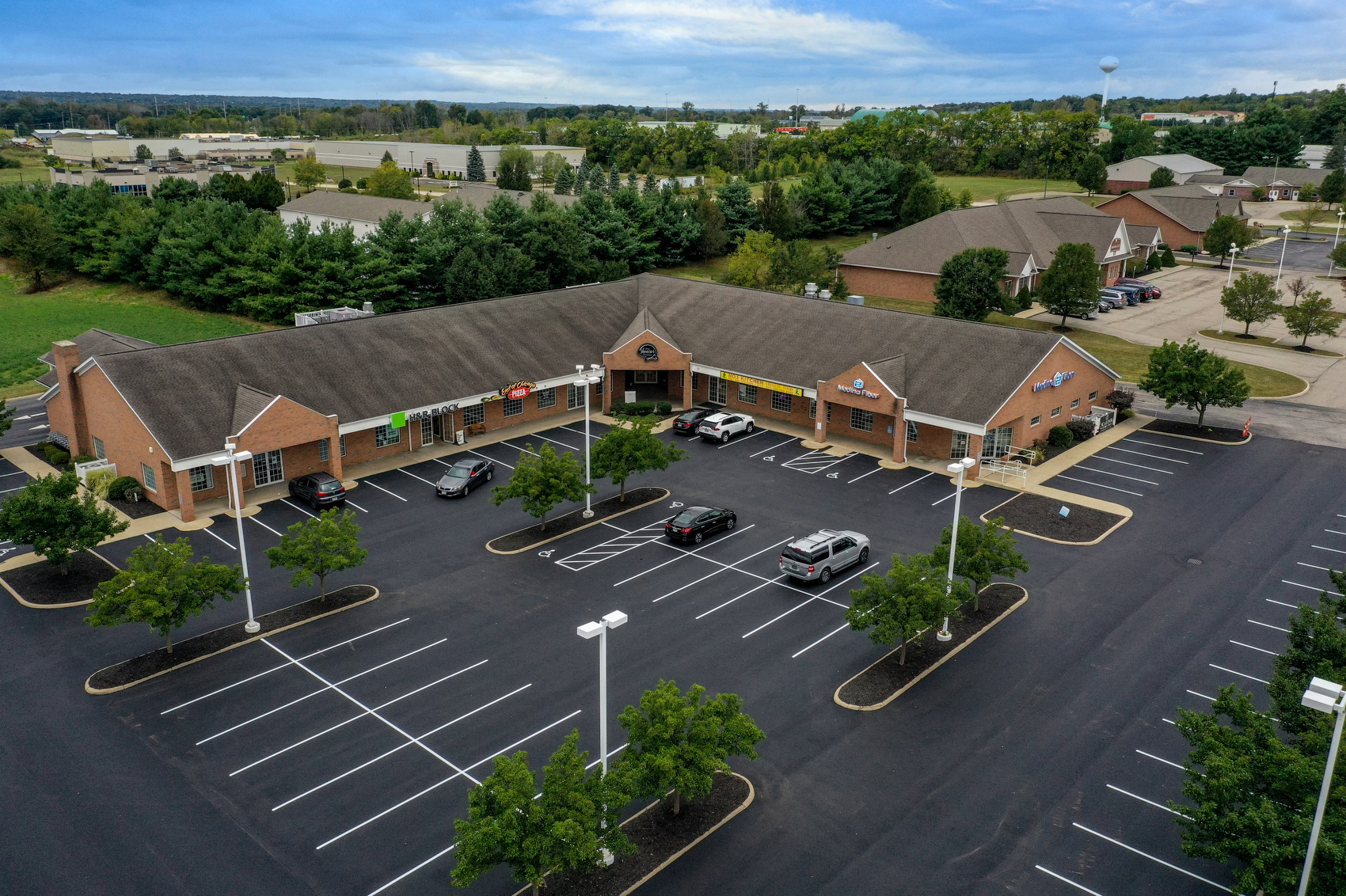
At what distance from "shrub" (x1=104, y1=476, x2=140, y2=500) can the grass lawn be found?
1144 inches

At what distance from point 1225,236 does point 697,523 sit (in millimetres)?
95041

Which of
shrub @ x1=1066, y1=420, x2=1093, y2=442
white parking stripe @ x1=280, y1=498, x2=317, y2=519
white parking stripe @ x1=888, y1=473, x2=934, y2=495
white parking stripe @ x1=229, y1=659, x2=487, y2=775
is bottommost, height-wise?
white parking stripe @ x1=229, y1=659, x2=487, y2=775

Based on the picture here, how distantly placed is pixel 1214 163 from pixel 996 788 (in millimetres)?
189683

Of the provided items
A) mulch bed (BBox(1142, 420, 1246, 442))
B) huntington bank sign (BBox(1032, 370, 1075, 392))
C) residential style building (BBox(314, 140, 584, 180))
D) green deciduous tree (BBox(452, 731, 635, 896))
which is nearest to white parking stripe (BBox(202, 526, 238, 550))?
green deciduous tree (BBox(452, 731, 635, 896))

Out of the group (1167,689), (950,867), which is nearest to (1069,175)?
(1167,689)

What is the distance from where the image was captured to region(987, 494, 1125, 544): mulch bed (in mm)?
42344

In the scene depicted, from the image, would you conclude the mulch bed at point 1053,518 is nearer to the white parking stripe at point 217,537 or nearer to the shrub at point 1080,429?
the shrub at point 1080,429

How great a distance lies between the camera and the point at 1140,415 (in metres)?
59.6

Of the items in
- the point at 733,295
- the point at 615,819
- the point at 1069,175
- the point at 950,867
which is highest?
the point at 1069,175

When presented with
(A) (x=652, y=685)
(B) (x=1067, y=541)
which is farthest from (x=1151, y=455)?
(A) (x=652, y=685)

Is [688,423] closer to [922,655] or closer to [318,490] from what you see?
[318,490]

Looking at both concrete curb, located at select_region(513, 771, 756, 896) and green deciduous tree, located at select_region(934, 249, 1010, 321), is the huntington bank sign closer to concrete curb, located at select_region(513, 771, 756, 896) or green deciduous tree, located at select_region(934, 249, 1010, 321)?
green deciduous tree, located at select_region(934, 249, 1010, 321)

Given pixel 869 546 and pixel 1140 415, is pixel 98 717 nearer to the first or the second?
pixel 869 546

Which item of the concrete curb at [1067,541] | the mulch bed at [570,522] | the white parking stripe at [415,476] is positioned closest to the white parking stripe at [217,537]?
the white parking stripe at [415,476]
